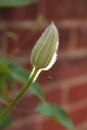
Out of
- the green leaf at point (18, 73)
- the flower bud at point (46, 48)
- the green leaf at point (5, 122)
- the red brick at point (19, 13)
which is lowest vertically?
the flower bud at point (46, 48)

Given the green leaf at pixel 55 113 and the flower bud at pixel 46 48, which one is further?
the green leaf at pixel 55 113

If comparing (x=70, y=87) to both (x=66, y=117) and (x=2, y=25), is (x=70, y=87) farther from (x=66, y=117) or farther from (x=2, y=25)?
(x=66, y=117)

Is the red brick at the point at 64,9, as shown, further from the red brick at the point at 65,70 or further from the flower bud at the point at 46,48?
the flower bud at the point at 46,48

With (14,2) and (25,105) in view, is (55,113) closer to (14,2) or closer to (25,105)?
(14,2)

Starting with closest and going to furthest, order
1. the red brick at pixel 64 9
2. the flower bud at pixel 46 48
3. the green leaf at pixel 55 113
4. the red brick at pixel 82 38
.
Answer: the flower bud at pixel 46 48 < the green leaf at pixel 55 113 < the red brick at pixel 64 9 < the red brick at pixel 82 38

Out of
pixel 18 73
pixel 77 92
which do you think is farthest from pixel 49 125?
pixel 18 73

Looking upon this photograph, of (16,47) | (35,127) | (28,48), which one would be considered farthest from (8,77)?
(35,127)

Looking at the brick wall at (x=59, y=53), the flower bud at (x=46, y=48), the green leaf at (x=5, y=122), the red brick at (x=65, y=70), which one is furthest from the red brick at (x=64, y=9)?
the flower bud at (x=46, y=48)
